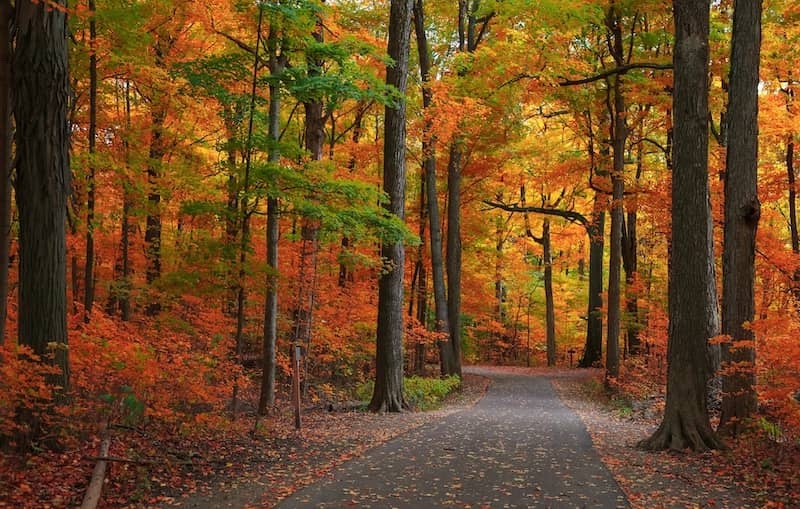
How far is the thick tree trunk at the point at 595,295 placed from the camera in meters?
23.1

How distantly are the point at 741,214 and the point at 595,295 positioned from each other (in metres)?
17.1

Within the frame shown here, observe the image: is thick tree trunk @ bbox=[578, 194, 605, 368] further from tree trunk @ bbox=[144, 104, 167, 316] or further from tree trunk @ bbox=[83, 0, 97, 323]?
tree trunk @ bbox=[83, 0, 97, 323]

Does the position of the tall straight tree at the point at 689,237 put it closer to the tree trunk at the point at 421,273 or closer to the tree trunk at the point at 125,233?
the tree trunk at the point at 125,233

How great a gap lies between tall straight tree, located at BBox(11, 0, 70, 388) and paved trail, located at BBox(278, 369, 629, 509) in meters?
3.46

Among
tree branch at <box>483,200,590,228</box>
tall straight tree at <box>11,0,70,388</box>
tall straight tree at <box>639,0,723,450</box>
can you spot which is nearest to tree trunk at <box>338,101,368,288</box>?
tree branch at <box>483,200,590,228</box>

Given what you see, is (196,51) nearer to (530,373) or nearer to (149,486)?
(149,486)

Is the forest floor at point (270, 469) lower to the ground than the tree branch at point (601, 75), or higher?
lower

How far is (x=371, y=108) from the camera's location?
21922 millimetres

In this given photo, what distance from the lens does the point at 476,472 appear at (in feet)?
23.0

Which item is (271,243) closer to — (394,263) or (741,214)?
(394,263)

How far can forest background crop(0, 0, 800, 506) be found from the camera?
845 cm

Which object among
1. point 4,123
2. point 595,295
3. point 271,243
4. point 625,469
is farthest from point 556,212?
point 4,123

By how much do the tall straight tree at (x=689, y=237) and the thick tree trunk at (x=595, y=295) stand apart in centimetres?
1271

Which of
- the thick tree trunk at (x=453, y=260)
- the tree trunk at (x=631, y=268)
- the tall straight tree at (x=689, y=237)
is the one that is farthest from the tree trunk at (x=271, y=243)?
the tree trunk at (x=631, y=268)
